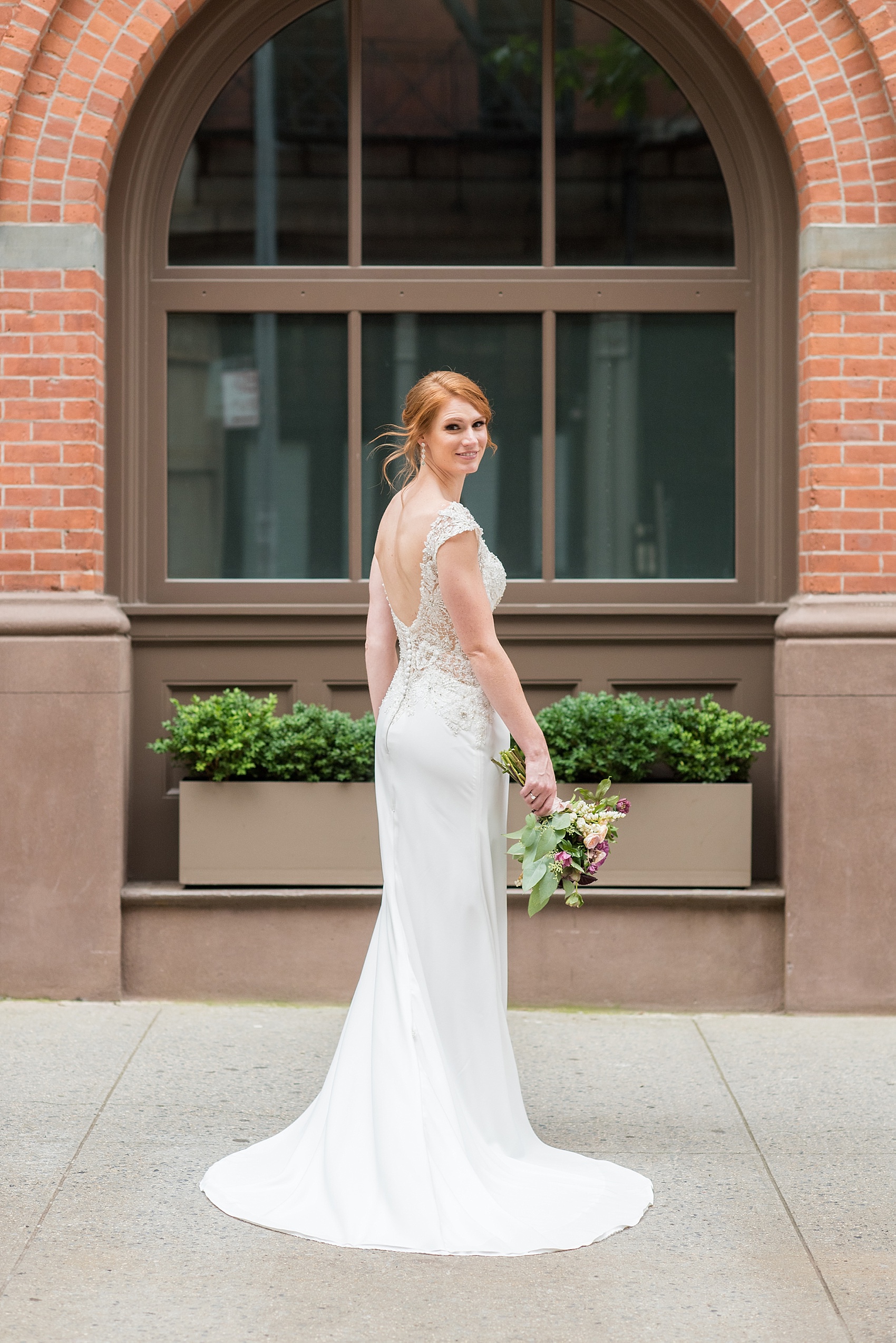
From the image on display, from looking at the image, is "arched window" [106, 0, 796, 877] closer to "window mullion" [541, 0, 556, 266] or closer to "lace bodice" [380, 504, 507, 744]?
"window mullion" [541, 0, 556, 266]

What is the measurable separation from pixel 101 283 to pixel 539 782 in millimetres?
3388

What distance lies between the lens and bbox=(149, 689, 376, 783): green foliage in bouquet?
18.4ft

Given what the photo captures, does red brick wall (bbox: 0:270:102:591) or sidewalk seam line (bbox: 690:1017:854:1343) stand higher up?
red brick wall (bbox: 0:270:102:591)

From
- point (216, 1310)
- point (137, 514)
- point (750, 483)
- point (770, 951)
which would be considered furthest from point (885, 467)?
point (216, 1310)

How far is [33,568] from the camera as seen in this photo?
5.70 metres

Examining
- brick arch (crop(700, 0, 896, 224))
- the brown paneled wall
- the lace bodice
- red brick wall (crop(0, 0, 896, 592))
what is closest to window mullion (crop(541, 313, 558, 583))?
the brown paneled wall

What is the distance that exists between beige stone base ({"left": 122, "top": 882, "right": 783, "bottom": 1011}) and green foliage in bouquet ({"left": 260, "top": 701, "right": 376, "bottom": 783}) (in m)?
0.50

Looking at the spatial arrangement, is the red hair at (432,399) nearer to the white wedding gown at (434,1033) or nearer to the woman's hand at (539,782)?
the white wedding gown at (434,1033)

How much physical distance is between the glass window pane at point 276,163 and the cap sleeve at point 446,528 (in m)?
2.89

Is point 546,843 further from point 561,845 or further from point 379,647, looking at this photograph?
point 379,647

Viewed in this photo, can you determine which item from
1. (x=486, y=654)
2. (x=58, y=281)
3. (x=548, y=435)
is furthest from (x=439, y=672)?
(x=58, y=281)

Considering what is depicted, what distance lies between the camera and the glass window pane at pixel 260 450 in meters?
6.11

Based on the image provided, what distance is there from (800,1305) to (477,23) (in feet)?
17.4

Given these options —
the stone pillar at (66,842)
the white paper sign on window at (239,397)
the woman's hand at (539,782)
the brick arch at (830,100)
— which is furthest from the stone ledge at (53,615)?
the brick arch at (830,100)
